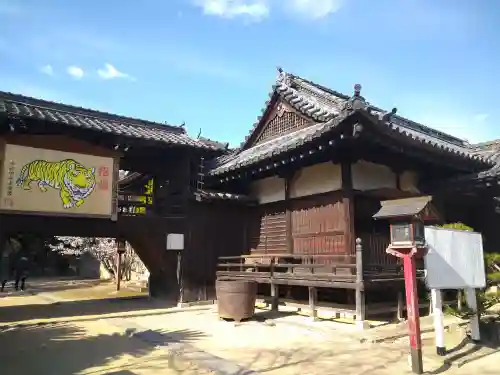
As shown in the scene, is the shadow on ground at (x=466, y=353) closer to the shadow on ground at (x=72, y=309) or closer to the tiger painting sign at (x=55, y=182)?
the shadow on ground at (x=72, y=309)

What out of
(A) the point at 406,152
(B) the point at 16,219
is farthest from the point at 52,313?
(A) the point at 406,152

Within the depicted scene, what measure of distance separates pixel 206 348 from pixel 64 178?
6.74 m

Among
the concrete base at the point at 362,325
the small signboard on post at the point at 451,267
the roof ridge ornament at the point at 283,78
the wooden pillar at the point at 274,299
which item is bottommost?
the concrete base at the point at 362,325

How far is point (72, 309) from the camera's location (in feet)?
41.7

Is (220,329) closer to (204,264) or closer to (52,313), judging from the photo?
(204,264)

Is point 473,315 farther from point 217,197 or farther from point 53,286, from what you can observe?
point 53,286

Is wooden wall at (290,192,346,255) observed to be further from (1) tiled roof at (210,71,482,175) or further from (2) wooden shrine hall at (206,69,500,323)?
(1) tiled roof at (210,71,482,175)

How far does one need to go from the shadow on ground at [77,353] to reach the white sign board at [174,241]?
4.12m

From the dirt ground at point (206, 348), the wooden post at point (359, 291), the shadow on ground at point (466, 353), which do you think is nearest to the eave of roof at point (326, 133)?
the wooden post at point (359, 291)

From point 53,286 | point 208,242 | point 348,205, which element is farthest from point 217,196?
point 53,286

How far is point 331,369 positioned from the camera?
6.05 meters

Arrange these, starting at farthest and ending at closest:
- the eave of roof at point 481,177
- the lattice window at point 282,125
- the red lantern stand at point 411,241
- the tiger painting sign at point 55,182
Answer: the lattice window at point 282,125 → the eave of roof at point 481,177 → the tiger painting sign at point 55,182 → the red lantern stand at point 411,241

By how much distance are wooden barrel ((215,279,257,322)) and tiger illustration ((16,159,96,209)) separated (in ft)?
15.9

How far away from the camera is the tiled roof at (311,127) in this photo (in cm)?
1001
